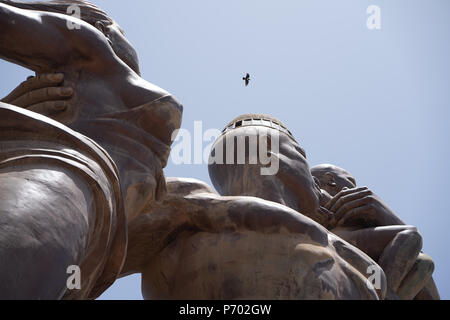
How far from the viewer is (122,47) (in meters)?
4.66

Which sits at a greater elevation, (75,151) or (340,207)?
(75,151)

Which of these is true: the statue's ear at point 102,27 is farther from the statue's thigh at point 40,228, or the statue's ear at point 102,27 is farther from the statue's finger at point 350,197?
the statue's finger at point 350,197

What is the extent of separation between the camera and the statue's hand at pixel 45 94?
4020 millimetres

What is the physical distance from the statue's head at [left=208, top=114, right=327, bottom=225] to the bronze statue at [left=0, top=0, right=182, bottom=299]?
5.67 ft

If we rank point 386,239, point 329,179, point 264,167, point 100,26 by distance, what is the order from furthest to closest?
1. point 329,179
2. point 386,239
3. point 264,167
4. point 100,26

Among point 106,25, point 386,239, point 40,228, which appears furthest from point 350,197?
point 40,228

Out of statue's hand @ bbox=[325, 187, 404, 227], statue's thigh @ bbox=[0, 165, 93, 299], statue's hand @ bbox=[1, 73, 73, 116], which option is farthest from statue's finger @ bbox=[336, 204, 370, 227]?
statue's thigh @ bbox=[0, 165, 93, 299]

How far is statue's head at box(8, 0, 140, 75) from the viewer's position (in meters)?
4.47

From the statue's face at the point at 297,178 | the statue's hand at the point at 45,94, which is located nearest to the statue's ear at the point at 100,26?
the statue's hand at the point at 45,94

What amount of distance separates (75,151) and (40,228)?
70 centimetres

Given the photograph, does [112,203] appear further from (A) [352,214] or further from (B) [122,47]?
(A) [352,214]

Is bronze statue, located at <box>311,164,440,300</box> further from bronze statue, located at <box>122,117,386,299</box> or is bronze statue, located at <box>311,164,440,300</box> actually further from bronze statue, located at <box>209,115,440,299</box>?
bronze statue, located at <box>122,117,386,299</box>
